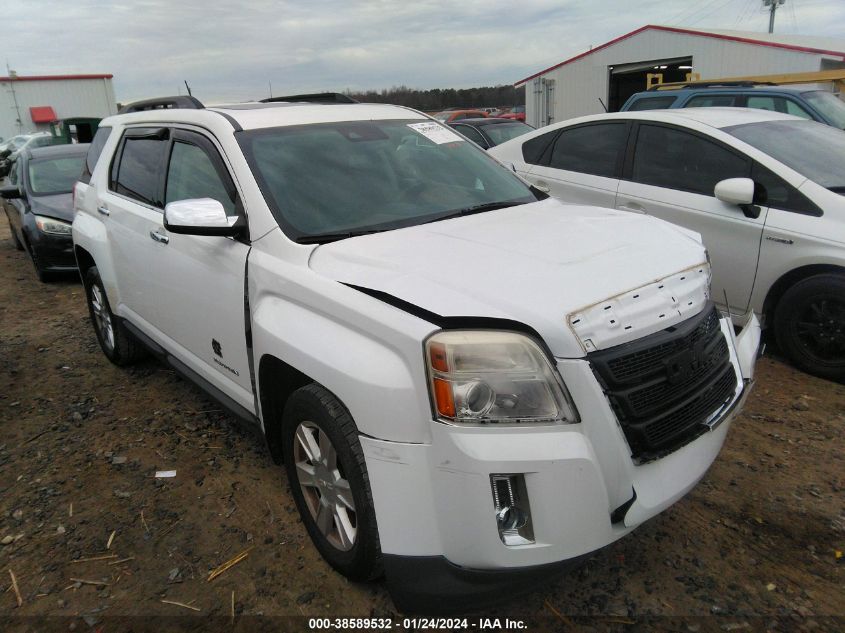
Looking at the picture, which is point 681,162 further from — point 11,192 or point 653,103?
point 11,192

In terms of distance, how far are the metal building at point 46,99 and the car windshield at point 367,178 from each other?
41.3 m

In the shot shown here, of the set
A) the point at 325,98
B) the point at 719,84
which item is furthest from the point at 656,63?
the point at 325,98

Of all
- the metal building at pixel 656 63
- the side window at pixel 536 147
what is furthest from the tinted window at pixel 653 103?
the metal building at pixel 656 63

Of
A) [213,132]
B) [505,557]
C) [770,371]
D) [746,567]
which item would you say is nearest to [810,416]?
[770,371]

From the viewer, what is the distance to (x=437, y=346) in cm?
185

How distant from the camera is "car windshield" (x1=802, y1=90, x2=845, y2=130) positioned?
24.8 feet

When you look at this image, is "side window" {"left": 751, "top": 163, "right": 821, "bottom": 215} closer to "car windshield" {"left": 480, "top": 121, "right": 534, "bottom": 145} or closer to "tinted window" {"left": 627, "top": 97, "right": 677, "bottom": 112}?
"tinted window" {"left": 627, "top": 97, "right": 677, "bottom": 112}

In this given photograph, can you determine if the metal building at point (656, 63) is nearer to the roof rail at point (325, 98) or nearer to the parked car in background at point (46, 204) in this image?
the parked car in background at point (46, 204)

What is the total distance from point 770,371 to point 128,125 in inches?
178

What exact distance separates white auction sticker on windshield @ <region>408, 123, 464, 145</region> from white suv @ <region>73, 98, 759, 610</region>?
114 millimetres

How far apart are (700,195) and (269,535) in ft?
12.0

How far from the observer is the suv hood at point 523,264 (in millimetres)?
1893

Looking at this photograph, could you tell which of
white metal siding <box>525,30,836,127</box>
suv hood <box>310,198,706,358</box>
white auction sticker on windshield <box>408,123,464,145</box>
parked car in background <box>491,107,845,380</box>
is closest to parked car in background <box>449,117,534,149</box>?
parked car in background <box>491,107,845,380</box>

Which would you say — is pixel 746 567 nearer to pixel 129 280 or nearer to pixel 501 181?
pixel 501 181
